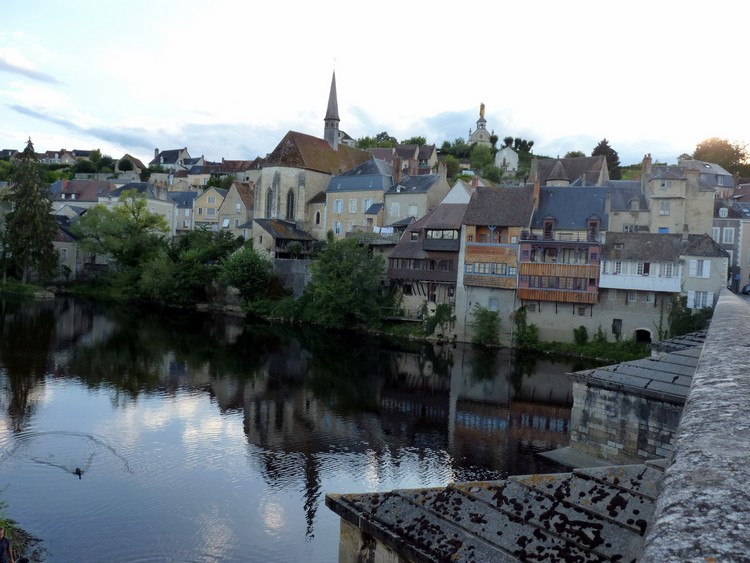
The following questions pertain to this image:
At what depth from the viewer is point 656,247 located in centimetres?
3678

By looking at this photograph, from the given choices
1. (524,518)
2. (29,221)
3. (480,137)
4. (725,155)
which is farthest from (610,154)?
(524,518)

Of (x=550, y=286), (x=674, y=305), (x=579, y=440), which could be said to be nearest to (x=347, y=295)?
(x=550, y=286)

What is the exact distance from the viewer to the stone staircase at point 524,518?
550 centimetres

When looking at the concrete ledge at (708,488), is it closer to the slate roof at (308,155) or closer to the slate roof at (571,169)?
the slate roof at (571,169)

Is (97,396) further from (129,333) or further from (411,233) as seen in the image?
(411,233)

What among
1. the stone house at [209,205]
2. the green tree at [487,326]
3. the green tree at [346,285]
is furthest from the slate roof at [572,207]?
the stone house at [209,205]

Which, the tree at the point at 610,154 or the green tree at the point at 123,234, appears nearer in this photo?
the green tree at the point at 123,234

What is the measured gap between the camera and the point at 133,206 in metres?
63.8

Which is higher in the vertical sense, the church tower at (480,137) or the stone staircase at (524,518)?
the church tower at (480,137)

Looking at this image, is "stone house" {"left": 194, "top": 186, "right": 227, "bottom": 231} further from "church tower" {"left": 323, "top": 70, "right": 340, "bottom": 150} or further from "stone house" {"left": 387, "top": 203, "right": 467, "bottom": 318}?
"stone house" {"left": 387, "top": 203, "right": 467, "bottom": 318}

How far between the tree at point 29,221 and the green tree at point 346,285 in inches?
1039

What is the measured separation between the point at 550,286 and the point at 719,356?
32.8 metres

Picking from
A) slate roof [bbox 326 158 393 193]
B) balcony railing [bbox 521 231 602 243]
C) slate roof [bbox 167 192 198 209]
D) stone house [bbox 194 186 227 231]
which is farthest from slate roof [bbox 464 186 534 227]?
slate roof [bbox 167 192 198 209]

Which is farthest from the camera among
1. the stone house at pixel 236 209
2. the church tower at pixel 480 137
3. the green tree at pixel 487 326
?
the church tower at pixel 480 137
